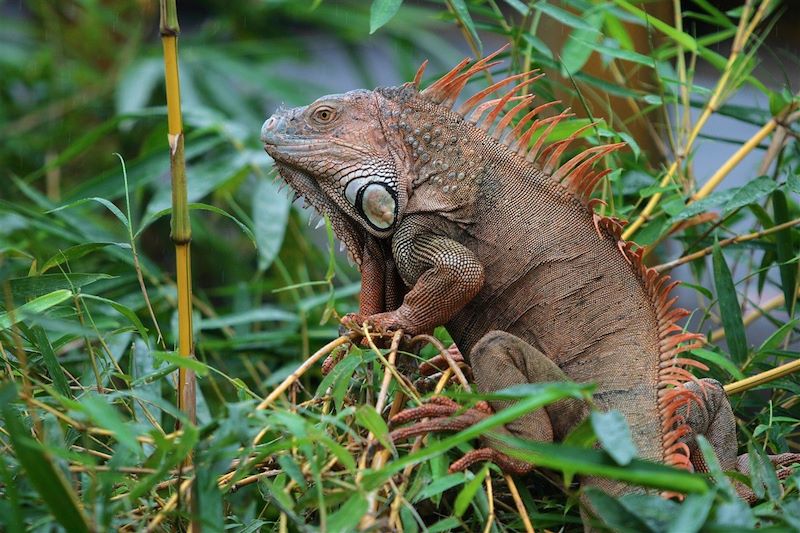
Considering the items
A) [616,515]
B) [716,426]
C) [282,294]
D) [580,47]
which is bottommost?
[282,294]

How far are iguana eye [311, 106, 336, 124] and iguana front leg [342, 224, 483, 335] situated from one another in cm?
59

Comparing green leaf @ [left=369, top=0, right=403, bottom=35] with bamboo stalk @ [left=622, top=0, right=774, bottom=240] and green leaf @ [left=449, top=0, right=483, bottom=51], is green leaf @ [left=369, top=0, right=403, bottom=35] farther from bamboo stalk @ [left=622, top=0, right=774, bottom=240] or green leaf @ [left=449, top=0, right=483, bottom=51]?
bamboo stalk @ [left=622, top=0, right=774, bottom=240]

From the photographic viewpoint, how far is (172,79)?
2.40 meters

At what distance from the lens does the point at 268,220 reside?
15.8 feet

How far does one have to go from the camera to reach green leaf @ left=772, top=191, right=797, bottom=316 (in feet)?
11.3

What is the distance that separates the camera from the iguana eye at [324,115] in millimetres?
3182

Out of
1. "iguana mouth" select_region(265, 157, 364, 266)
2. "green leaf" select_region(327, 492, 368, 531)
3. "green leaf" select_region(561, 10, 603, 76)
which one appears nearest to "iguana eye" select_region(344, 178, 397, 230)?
"iguana mouth" select_region(265, 157, 364, 266)

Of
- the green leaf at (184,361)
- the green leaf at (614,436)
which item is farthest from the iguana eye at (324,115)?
the green leaf at (614,436)

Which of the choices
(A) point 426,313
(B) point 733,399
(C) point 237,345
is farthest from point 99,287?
(B) point 733,399

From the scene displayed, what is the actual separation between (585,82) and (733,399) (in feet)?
4.70

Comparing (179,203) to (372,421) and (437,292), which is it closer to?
(372,421)

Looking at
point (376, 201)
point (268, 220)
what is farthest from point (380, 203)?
point (268, 220)

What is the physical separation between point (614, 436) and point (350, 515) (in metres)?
0.57

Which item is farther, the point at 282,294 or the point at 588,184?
the point at 282,294
